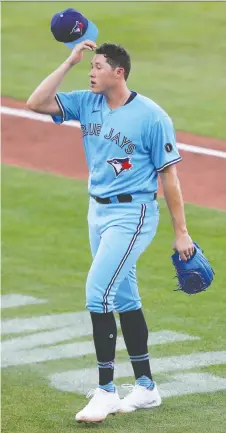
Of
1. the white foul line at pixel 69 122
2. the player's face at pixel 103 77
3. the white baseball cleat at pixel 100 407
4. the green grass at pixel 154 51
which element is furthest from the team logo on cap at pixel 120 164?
the green grass at pixel 154 51

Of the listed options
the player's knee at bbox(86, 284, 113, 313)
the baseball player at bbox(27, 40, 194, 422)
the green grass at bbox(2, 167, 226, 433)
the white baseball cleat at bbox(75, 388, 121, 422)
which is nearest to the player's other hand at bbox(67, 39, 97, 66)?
the baseball player at bbox(27, 40, 194, 422)

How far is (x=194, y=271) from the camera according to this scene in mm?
7008

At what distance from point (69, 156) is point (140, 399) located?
742cm

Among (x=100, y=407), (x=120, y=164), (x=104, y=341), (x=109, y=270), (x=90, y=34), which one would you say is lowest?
(x=100, y=407)

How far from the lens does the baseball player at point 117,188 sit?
681cm

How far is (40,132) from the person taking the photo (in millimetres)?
15172

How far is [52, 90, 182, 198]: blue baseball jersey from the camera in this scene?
6809mm

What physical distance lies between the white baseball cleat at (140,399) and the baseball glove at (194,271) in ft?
2.18

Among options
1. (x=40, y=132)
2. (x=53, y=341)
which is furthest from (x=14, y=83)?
(x=53, y=341)

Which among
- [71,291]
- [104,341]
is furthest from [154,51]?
[104,341]

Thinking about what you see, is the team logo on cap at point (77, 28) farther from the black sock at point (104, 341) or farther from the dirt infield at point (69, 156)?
the dirt infield at point (69, 156)

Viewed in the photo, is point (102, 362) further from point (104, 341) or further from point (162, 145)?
point (162, 145)

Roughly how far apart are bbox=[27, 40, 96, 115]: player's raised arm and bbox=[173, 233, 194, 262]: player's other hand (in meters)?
1.10

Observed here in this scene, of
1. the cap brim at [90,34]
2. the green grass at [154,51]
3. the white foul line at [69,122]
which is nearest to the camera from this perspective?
the cap brim at [90,34]
